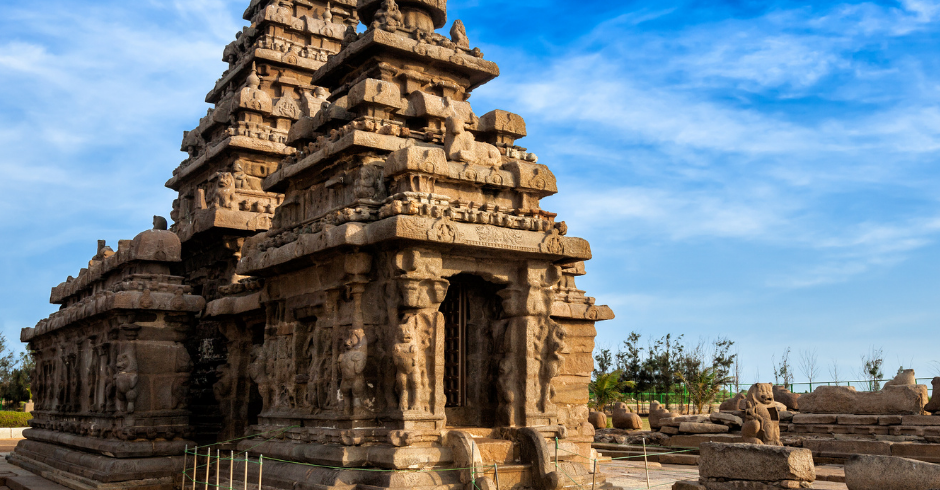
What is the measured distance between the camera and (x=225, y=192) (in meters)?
16.6

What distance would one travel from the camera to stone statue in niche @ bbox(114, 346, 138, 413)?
14289 millimetres

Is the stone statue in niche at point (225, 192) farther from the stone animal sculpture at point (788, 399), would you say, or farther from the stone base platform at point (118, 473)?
the stone animal sculpture at point (788, 399)

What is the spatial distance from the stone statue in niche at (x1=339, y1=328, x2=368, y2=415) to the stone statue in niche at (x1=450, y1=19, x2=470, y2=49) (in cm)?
571

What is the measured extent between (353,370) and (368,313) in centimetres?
80

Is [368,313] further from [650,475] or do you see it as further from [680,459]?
[680,459]

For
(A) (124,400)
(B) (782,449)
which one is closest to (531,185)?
(B) (782,449)

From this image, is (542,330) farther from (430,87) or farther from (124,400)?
(124,400)

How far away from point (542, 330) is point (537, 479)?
2.00 m

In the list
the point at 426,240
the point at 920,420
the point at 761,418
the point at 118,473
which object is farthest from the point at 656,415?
the point at 426,240

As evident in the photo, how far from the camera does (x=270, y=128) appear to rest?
18.5 m

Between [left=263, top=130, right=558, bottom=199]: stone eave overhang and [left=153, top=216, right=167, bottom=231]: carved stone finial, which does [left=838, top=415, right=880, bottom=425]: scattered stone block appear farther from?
[left=153, top=216, right=167, bottom=231]: carved stone finial

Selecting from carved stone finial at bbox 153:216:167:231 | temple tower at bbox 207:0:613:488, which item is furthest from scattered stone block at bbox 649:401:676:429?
carved stone finial at bbox 153:216:167:231

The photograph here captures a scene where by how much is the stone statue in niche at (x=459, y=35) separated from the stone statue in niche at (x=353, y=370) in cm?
571

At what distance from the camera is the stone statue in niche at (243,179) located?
17297 millimetres
